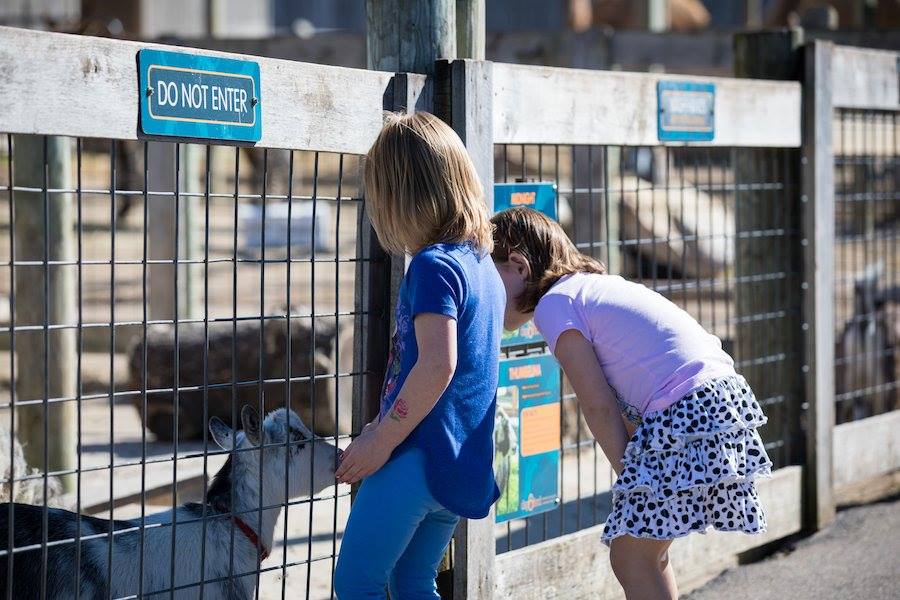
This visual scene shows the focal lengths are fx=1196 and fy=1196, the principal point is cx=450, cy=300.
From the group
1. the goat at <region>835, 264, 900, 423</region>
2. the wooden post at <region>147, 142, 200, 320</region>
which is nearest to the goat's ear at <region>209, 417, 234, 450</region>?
the goat at <region>835, 264, 900, 423</region>

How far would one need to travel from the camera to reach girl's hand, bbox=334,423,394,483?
3049 mm

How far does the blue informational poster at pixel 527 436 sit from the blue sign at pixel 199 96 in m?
1.36

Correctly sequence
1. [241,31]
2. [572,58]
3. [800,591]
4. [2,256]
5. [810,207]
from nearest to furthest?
[800,591] < [810,207] < [572,58] < [2,256] < [241,31]

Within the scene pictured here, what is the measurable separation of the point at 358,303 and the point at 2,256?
11993 millimetres

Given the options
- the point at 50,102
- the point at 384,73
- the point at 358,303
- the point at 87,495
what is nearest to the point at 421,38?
the point at 384,73

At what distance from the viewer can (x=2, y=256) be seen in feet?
48.1

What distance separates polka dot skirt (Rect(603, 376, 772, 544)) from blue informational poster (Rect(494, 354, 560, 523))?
32.1 inches

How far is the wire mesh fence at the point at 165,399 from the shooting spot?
312 centimetres

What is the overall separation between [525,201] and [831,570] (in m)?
2.32

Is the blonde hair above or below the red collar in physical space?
above

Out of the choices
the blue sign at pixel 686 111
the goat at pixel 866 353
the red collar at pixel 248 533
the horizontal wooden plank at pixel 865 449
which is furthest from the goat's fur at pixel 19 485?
the goat at pixel 866 353

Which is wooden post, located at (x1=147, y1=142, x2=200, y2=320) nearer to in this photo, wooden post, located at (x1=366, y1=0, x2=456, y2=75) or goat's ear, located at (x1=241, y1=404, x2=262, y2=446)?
wooden post, located at (x1=366, y1=0, x2=456, y2=75)

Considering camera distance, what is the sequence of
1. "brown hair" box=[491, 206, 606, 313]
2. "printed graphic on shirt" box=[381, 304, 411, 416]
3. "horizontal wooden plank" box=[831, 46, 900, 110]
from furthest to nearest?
"horizontal wooden plank" box=[831, 46, 900, 110] → "brown hair" box=[491, 206, 606, 313] → "printed graphic on shirt" box=[381, 304, 411, 416]

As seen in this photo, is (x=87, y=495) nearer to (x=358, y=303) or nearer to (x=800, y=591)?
(x=358, y=303)
